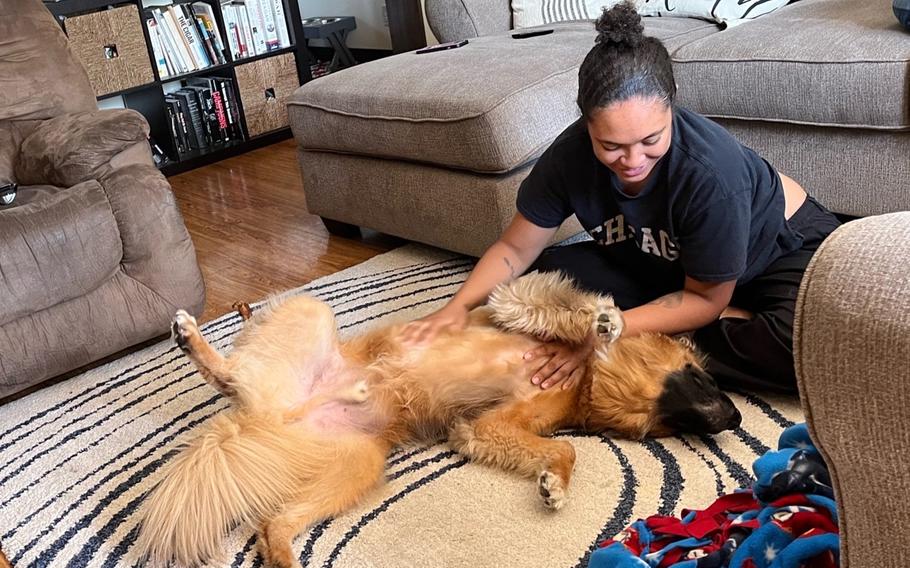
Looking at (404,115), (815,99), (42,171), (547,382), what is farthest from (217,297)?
(815,99)

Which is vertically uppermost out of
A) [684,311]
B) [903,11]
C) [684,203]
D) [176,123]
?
[903,11]

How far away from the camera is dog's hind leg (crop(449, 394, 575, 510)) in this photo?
146cm

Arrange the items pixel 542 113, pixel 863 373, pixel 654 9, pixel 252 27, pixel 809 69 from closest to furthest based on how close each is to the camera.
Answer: pixel 863 373, pixel 809 69, pixel 542 113, pixel 654 9, pixel 252 27

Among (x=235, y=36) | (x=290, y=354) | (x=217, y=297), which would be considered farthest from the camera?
(x=235, y=36)

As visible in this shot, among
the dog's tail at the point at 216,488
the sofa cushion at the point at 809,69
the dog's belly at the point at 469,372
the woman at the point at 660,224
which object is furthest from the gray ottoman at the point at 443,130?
the dog's tail at the point at 216,488

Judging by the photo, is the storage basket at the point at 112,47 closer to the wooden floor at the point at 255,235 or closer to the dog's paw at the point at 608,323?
the wooden floor at the point at 255,235

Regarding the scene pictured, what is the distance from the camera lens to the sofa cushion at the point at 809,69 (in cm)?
192

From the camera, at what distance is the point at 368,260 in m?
2.68

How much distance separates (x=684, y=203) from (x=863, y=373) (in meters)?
0.95

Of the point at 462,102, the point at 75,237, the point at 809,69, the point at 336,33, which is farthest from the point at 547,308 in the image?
the point at 336,33

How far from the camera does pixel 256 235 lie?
121 inches

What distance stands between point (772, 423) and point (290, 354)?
37.5 inches

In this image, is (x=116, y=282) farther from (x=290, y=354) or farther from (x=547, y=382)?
(x=547, y=382)

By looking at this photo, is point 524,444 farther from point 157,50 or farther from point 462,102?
point 157,50
